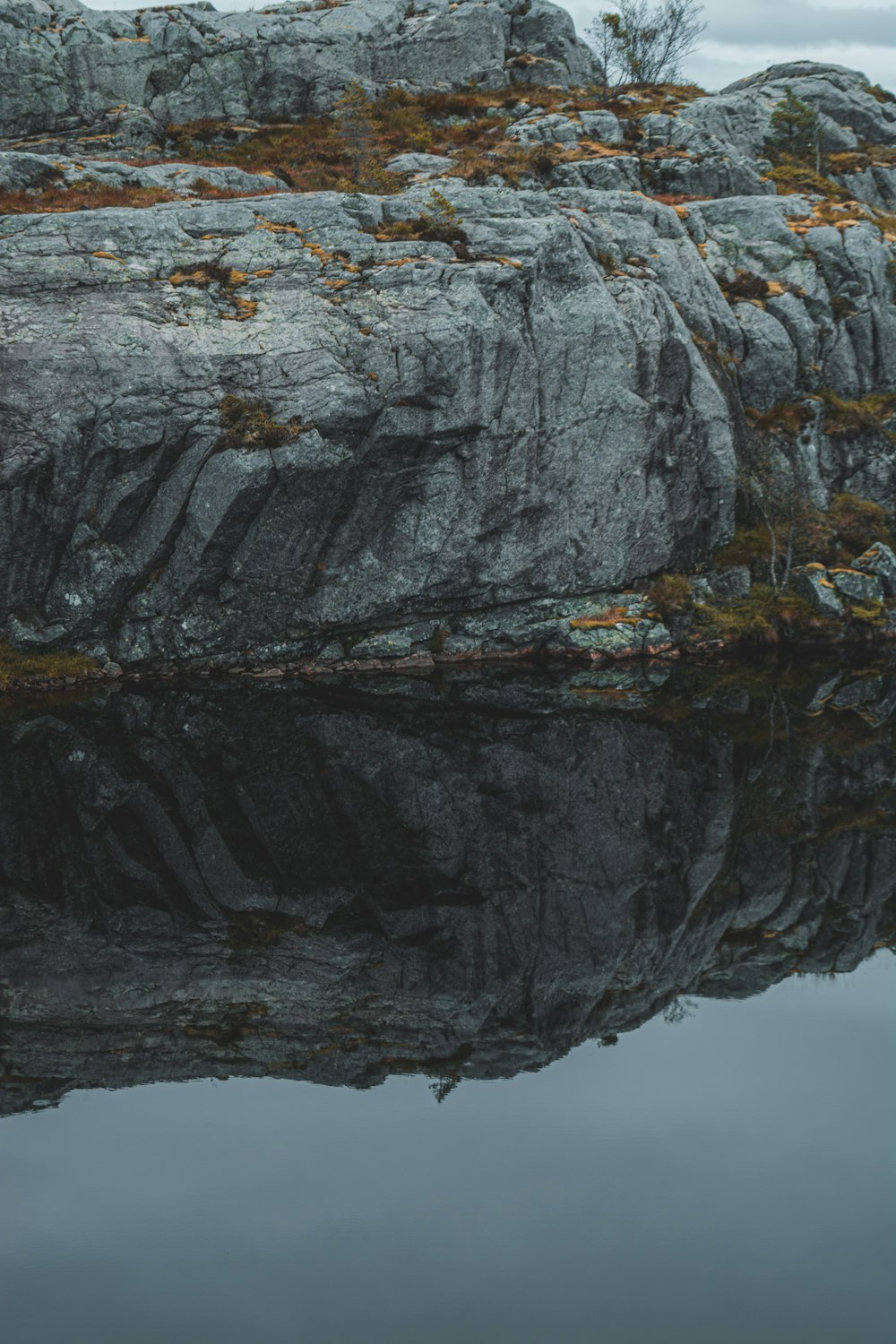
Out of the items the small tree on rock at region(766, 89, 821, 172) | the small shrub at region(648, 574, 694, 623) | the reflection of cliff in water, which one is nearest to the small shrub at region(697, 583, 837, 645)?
the small shrub at region(648, 574, 694, 623)

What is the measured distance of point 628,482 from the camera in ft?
119

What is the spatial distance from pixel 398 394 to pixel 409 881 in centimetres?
2043

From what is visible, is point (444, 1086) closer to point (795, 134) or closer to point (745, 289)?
point (745, 289)

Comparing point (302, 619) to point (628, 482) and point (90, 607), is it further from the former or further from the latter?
point (628, 482)

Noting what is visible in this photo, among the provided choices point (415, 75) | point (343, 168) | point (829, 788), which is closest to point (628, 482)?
point (829, 788)

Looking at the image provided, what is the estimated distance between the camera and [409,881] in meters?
16.0

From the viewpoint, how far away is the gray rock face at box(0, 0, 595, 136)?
5134cm

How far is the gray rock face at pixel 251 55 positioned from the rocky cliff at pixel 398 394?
43.7 feet

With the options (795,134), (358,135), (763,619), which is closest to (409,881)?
(763,619)

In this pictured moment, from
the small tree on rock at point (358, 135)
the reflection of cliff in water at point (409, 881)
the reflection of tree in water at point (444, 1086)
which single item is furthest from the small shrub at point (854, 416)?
the reflection of tree in water at point (444, 1086)

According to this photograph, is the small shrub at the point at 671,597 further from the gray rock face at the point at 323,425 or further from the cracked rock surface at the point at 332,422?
the cracked rock surface at the point at 332,422

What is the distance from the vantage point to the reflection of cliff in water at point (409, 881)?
11672 millimetres

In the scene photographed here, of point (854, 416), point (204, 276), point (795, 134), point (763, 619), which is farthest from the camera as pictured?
point (795, 134)

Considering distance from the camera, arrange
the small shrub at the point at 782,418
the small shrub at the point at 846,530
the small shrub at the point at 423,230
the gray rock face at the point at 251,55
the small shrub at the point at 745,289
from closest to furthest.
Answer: the small shrub at the point at 423,230 < the small shrub at the point at 846,530 < the small shrub at the point at 782,418 < the small shrub at the point at 745,289 < the gray rock face at the point at 251,55
